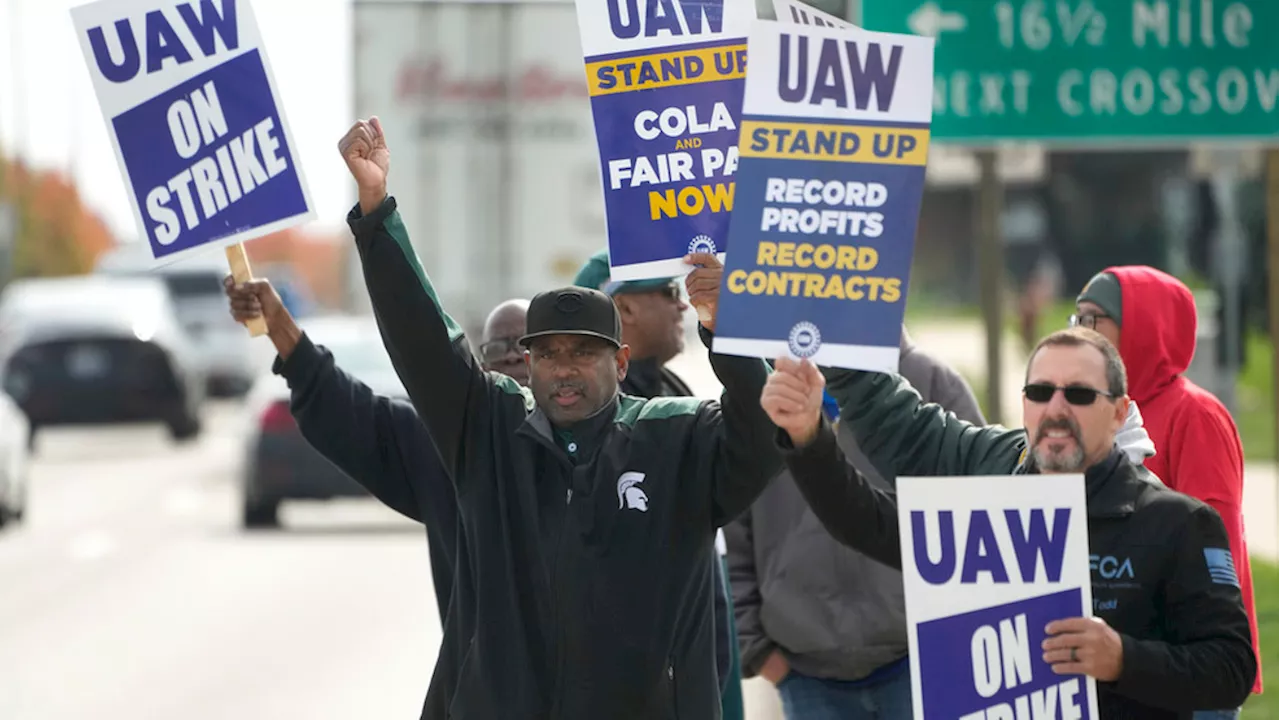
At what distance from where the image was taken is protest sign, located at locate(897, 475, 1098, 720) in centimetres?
418

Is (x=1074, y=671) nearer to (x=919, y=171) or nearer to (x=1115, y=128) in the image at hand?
(x=919, y=171)

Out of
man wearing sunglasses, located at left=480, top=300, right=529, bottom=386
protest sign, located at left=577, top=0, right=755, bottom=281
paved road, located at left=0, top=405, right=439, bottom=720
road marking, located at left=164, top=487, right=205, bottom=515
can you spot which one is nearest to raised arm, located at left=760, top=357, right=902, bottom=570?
protest sign, located at left=577, top=0, right=755, bottom=281

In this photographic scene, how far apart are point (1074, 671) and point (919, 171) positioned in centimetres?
100

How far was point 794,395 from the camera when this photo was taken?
4.37 metres

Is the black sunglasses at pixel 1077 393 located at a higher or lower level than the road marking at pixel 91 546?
higher

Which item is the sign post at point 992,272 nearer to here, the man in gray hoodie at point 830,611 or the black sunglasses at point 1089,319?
the man in gray hoodie at point 830,611

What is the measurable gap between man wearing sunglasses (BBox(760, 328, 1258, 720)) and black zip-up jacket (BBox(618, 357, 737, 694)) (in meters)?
1.18

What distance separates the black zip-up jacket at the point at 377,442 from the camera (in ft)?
17.4

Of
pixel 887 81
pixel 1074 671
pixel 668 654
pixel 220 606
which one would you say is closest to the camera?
pixel 1074 671

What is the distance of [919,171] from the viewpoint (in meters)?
4.39

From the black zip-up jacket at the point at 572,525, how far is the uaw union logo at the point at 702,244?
36 centimetres

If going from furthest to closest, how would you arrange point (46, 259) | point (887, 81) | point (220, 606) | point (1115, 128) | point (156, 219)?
point (46, 259) < point (220, 606) < point (1115, 128) < point (156, 219) < point (887, 81)

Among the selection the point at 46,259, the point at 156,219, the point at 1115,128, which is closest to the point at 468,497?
the point at 156,219

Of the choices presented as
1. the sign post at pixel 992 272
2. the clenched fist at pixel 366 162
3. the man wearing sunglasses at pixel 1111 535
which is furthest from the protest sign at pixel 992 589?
the sign post at pixel 992 272
